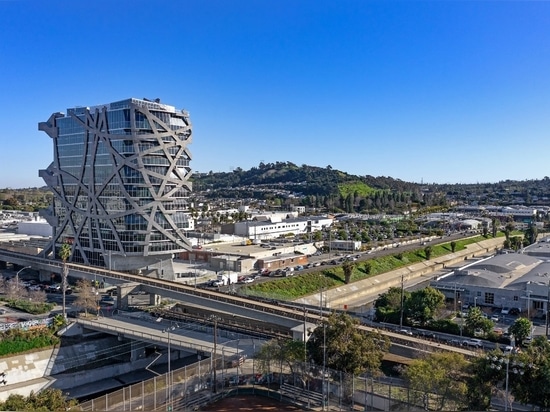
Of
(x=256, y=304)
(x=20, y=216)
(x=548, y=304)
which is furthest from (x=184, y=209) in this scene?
(x=20, y=216)

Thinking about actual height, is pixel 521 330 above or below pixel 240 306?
below

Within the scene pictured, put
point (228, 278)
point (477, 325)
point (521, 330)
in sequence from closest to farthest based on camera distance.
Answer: point (521, 330) → point (477, 325) → point (228, 278)

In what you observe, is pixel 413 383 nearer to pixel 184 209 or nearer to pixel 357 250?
pixel 184 209

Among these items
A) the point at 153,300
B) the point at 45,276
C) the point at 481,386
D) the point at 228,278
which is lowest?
the point at 153,300

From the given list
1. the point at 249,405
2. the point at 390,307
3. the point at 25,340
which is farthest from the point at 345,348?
the point at 25,340

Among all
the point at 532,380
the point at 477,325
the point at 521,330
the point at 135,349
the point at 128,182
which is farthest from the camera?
the point at 128,182

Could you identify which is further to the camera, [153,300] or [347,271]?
[347,271]

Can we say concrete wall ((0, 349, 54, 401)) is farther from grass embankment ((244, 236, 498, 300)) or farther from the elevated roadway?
grass embankment ((244, 236, 498, 300))

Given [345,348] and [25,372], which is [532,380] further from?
[25,372]
